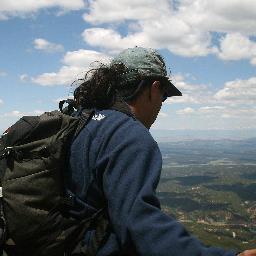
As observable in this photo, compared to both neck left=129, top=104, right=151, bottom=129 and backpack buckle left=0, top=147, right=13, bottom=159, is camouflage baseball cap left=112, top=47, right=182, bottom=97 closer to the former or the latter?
neck left=129, top=104, right=151, bottom=129

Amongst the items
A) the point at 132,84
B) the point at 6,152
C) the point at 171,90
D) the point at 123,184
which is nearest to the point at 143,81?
the point at 132,84

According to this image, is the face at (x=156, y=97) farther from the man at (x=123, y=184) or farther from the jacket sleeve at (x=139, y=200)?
the jacket sleeve at (x=139, y=200)

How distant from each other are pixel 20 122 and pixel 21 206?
105 centimetres

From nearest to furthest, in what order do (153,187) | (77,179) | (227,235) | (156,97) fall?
(153,187), (77,179), (156,97), (227,235)

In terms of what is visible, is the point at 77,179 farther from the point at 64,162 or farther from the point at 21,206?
the point at 21,206

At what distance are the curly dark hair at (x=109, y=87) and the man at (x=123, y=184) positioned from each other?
3 centimetres

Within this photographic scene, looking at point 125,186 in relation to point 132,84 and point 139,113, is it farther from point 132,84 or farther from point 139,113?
point 132,84

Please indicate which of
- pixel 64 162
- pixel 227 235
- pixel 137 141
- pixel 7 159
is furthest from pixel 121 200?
pixel 227 235

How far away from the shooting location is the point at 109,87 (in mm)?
5398

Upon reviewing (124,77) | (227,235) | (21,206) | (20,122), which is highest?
(124,77)

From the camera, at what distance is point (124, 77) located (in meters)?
5.54

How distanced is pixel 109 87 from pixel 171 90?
1180 mm

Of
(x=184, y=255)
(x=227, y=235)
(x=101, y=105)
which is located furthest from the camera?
(x=227, y=235)

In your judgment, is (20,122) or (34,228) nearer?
(34,228)
